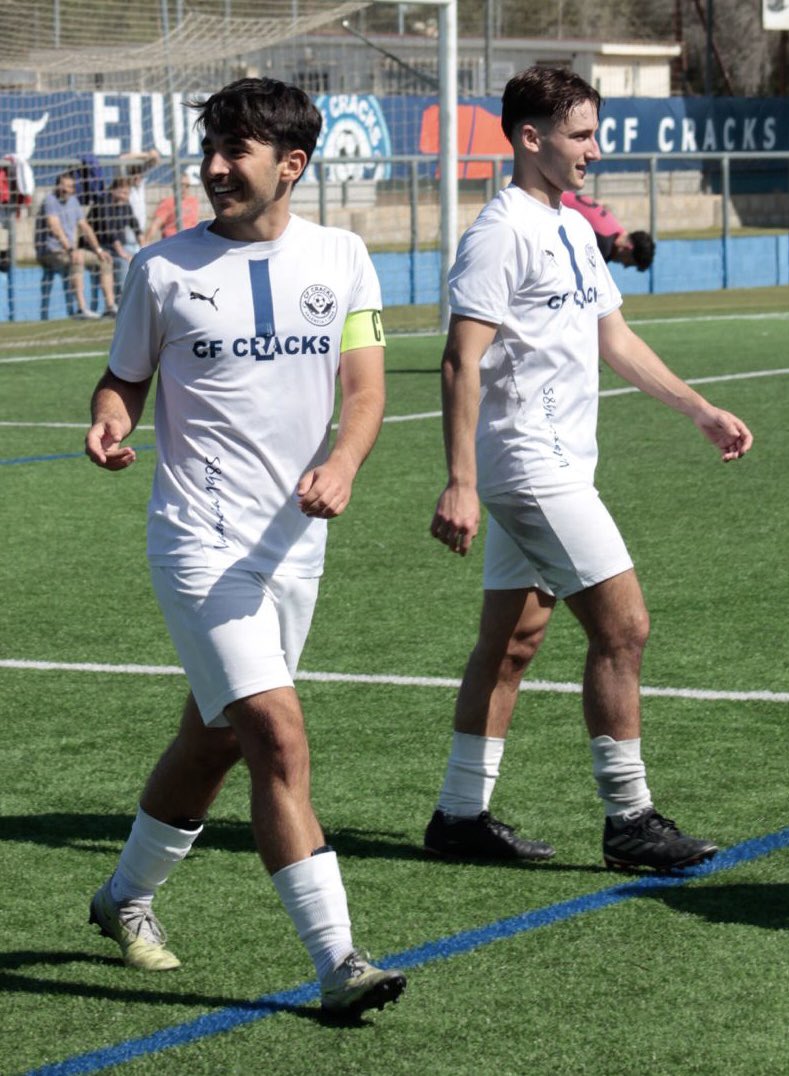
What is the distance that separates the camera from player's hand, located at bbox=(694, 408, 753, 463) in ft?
18.1

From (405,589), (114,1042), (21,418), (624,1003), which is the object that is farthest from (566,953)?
(21,418)

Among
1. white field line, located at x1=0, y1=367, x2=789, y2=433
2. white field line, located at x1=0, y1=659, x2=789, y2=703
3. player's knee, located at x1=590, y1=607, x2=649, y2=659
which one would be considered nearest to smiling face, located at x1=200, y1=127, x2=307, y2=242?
player's knee, located at x1=590, y1=607, x2=649, y2=659

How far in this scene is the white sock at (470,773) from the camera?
5395 mm

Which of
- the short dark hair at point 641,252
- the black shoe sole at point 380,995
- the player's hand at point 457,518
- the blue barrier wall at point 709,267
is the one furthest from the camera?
the blue barrier wall at point 709,267

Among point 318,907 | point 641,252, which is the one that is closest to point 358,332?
point 318,907

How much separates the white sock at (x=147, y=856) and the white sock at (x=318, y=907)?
0.46 meters

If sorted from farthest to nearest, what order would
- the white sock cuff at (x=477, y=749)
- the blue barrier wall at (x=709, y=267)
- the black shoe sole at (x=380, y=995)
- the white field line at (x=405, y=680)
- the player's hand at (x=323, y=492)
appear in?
the blue barrier wall at (x=709, y=267)
the white field line at (x=405, y=680)
the white sock cuff at (x=477, y=749)
the player's hand at (x=323, y=492)
the black shoe sole at (x=380, y=995)

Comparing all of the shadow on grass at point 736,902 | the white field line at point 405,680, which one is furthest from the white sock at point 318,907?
the white field line at point 405,680

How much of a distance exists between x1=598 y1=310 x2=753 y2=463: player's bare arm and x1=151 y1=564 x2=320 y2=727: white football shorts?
5.12ft

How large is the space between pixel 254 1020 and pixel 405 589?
4983 millimetres

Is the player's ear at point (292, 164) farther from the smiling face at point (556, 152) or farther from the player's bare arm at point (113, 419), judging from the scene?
the smiling face at point (556, 152)

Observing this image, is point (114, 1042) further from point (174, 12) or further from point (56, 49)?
point (174, 12)

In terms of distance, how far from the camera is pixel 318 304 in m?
4.34

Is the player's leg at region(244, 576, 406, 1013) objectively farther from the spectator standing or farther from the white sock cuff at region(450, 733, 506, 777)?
the spectator standing
